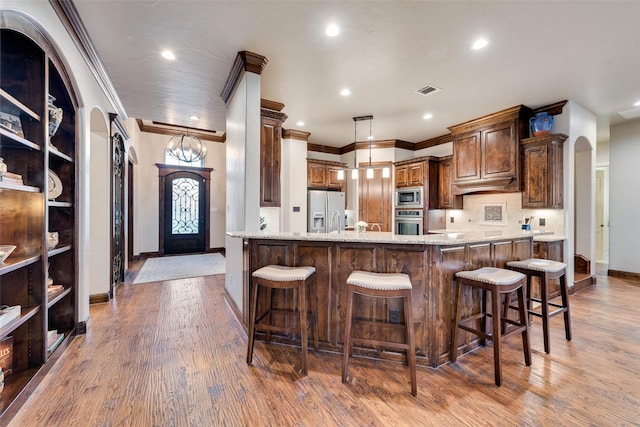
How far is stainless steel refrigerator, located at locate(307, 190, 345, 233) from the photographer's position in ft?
19.3

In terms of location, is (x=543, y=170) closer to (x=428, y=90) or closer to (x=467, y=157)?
(x=467, y=157)

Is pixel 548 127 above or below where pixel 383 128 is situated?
below

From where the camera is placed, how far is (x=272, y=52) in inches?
110

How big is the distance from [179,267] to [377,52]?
17.6 ft

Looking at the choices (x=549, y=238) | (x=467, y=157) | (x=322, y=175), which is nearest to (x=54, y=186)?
(x=322, y=175)

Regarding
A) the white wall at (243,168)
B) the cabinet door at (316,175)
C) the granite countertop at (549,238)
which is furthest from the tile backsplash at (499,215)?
the white wall at (243,168)

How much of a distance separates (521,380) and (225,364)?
7.30 feet

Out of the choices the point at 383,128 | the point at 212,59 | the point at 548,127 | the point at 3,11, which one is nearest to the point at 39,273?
the point at 3,11

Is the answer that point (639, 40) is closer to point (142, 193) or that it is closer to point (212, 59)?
point (212, 59)

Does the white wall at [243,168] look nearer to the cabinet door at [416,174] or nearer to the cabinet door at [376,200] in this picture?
the cabinet door at [376,200]

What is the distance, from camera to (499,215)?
193 inches

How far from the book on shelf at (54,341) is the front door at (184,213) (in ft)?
16.2

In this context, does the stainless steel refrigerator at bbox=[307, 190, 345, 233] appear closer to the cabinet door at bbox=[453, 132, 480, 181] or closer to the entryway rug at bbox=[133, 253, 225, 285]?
the entryway rug at bbox=[133, 253, 225, 285]

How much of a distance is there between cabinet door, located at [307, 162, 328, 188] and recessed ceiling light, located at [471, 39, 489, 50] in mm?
3782
